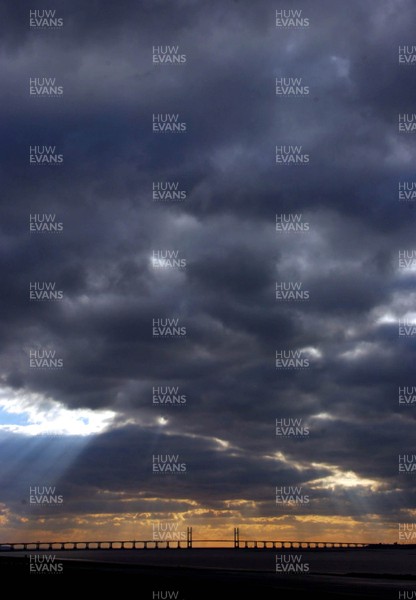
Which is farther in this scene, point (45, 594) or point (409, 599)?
point (409, 599)

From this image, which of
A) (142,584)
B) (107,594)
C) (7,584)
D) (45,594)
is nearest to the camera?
(45,594)

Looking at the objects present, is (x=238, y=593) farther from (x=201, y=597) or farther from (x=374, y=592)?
(x=374, y=592)

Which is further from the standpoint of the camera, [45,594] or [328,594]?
[328,594]

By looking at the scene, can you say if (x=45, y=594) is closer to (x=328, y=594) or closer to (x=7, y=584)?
(x=7, y=584)

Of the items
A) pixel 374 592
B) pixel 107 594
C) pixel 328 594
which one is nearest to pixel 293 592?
pixel 328 594

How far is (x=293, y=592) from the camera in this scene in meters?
63.2

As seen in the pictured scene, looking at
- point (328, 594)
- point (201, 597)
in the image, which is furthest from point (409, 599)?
point (201, 597)

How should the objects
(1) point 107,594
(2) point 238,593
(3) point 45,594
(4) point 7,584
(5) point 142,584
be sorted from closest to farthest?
1. (3) point 45,594
2. (1) point 107,594
3. (4) point 7,584
4. (2) point 238,593
5. (5) point 142,584

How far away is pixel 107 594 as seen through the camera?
2035 inches

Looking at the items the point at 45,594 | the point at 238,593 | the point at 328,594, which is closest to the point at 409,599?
the point at 328,594

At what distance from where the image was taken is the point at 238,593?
197ft

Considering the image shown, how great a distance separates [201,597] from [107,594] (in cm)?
729

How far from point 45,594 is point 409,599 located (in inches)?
1200

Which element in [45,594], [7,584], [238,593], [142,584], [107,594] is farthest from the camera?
[142,584]
